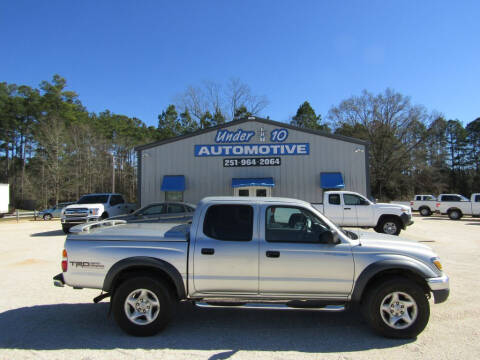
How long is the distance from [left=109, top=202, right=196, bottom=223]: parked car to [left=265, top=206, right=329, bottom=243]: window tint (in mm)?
7930

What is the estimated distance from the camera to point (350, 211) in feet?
42.4

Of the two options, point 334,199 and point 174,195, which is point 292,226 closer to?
point 334,199

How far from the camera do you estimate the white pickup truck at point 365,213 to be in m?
12.6

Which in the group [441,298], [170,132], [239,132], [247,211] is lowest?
[441,298]

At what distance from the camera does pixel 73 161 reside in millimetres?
47594

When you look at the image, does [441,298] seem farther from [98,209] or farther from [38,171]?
[38,171]

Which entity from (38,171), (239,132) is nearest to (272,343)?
(239,132)

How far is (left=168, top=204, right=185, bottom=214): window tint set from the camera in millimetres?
12625

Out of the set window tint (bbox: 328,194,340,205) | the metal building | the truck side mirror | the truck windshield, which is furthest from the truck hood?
the truck side mirror

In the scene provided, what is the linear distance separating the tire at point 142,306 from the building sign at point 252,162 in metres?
15.4

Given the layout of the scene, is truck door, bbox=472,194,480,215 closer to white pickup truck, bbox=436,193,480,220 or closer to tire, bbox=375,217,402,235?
white pickup truck, bbox=436,193,480,220

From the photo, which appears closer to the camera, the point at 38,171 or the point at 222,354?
the point at 222,354

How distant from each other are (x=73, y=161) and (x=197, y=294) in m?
50.1

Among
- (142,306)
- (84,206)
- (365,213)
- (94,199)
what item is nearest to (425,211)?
(365,213)
